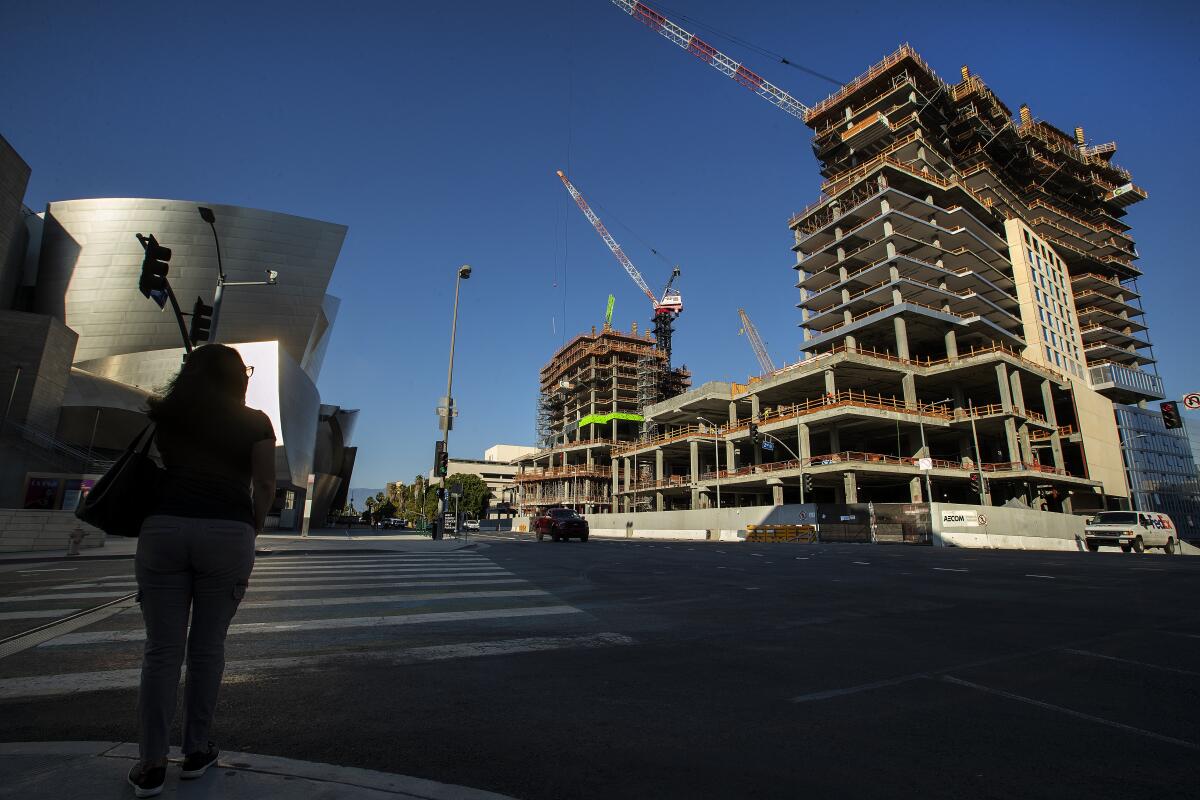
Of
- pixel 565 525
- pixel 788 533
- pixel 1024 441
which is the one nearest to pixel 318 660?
pixel 565 525

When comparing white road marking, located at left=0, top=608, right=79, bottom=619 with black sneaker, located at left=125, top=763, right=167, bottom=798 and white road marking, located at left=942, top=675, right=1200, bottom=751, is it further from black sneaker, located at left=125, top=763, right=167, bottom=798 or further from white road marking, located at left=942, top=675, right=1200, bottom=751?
white road marking, located at left=942, top=675, right=1200, bottom=751

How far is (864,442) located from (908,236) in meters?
20.9

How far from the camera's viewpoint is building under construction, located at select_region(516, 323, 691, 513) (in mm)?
87938

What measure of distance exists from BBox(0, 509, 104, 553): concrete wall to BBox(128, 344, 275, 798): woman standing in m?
19.6

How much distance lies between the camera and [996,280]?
62281mm

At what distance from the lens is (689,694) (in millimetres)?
3553

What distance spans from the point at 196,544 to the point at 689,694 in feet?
9.42

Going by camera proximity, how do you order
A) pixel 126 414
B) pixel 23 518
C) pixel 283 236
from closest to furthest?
pixel 23 518 < pixel 126 414 < pixel 283 236

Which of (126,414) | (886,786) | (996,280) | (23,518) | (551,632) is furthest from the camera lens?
(996,280)

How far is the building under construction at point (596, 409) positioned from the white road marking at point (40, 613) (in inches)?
3138

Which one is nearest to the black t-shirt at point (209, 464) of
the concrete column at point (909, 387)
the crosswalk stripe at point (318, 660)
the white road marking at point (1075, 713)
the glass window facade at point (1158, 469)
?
the crosswalk stripe at point (318, 660)

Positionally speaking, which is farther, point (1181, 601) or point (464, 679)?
point (1181, 601)

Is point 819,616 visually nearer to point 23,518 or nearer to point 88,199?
point 23,518

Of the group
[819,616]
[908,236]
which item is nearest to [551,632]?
[819,616]
